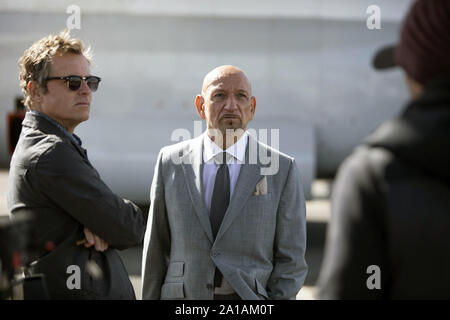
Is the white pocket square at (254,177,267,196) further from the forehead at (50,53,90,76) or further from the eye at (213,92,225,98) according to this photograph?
the forehead at (50,53,90,76)

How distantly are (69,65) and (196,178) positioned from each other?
2.55 feet

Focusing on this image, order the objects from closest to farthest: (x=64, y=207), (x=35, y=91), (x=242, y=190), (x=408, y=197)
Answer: (x=408, y=197), (x=64, y=207), (x=35, y=91), (x=242, y=190)

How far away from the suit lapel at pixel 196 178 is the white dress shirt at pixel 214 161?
31mm

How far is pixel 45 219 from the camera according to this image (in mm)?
2473

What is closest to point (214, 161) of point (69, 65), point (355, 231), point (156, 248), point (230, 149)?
point (230, 149)

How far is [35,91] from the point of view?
2.73 m

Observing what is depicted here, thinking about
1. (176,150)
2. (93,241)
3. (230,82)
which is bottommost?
(93,241)

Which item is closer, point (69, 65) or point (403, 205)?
point (403, 205)

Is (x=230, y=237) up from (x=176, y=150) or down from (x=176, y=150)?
down

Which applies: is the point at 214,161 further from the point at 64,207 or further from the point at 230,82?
the point at 64,207

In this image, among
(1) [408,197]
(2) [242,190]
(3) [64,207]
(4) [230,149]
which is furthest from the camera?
(4) [230,149]

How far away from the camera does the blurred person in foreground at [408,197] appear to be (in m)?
1.36
